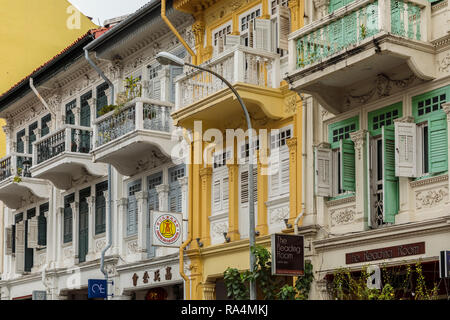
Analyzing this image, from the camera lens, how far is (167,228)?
2183 cm

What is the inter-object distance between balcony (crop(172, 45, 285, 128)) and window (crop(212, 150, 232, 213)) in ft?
2.82

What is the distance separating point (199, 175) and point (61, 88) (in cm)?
999

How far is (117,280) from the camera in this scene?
83.6 feet

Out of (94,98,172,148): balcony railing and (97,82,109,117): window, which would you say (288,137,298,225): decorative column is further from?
(97,82,109,117): window

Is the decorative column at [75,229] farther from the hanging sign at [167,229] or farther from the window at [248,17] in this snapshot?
the window at [248,17]

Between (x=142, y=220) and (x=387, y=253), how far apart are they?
1015 cm

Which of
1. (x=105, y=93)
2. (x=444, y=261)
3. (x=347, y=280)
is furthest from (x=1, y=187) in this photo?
(x=444, y=261)

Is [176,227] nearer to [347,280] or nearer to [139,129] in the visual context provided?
[139,129]

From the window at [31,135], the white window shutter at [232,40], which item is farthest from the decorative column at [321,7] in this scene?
the window at [31,135]

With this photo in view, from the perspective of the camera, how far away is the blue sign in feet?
81.5

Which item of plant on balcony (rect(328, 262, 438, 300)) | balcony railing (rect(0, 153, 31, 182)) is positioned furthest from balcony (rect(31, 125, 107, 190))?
plant on balcony (rect(328, 262, 438, 300))

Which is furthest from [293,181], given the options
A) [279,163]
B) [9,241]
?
[9,241]

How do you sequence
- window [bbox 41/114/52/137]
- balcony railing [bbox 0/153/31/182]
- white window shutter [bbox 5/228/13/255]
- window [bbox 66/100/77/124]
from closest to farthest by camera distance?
window [bbox 66/100/77/124] → balcony railing [bbox 0/153/31/182] → window [bbox 41/114/52/137] → white window shutter [bbox 5/228/13/255]

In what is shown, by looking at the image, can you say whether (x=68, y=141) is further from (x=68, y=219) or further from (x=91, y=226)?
(x=68, y=219)
